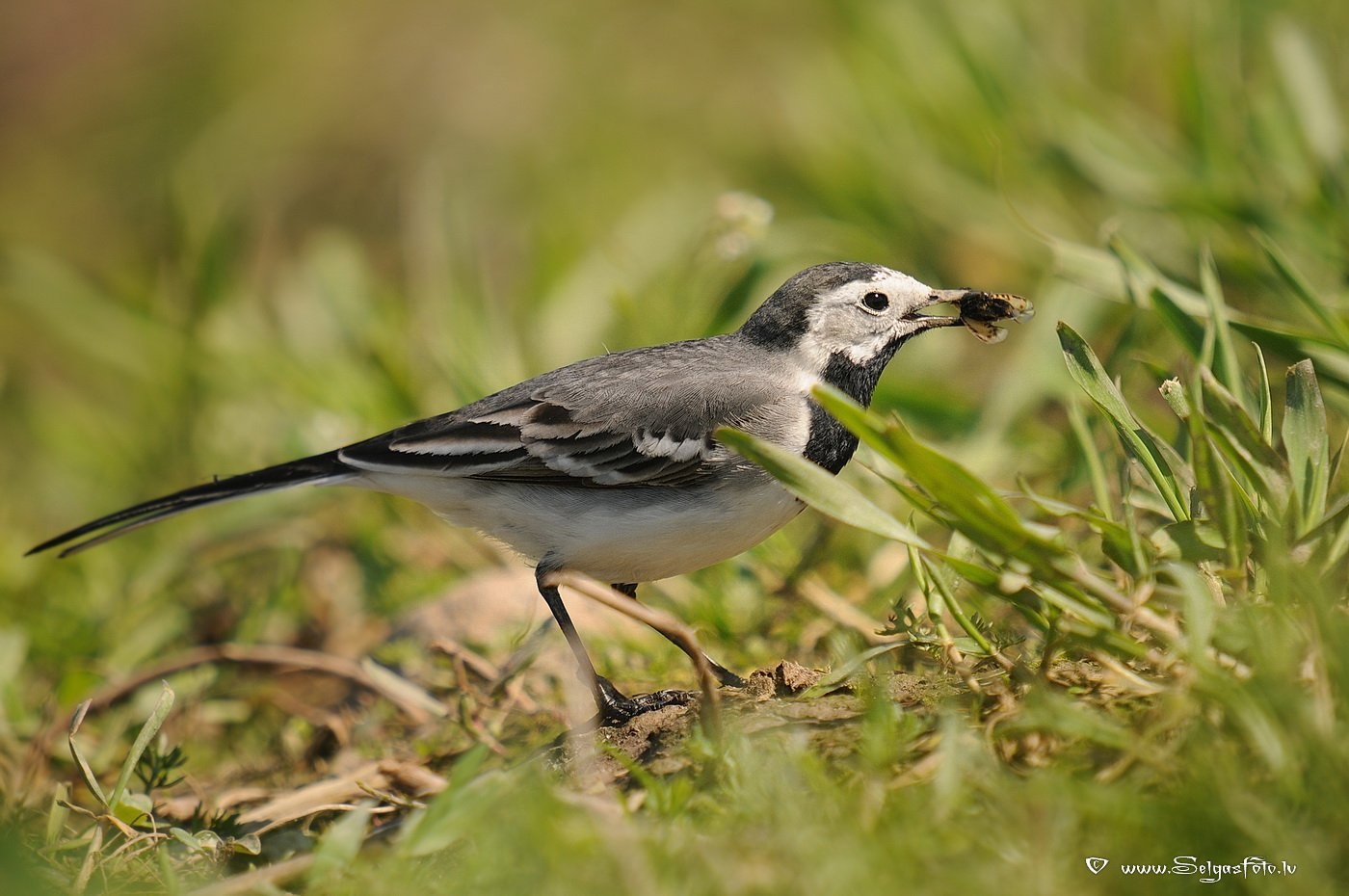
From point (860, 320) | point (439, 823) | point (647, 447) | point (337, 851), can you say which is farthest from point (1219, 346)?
point (337, 851)

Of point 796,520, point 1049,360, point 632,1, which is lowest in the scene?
point 796,520

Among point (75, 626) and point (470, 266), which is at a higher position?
point (470, 266)

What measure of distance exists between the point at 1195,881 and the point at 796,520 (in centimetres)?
288

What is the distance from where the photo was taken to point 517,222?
9.13 metres

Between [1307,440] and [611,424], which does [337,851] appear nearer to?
[611,424]

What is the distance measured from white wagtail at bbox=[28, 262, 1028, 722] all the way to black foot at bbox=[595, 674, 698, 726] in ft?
0.04

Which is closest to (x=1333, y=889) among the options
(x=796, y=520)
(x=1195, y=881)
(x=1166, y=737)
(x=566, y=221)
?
(x=1195, y=881)

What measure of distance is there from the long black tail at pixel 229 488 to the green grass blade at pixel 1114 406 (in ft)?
7.77

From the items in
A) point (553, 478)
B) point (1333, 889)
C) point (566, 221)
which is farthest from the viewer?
point (566, 221)

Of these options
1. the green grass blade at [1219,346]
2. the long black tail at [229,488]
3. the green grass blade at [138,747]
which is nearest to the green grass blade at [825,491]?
the green grass blade at [1219,346]

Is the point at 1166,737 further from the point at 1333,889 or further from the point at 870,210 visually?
the point at 870,210

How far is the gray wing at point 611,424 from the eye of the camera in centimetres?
400

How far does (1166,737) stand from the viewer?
8.07 ft

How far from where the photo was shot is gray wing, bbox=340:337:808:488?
3996 millimetres
